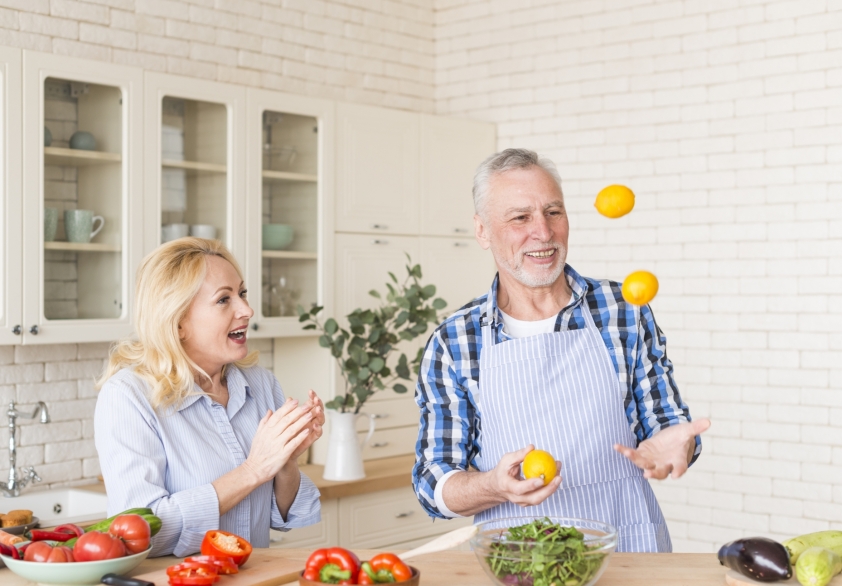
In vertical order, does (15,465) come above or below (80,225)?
below

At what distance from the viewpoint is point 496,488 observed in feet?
7.28

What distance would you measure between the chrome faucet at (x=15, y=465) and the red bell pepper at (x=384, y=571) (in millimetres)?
2178

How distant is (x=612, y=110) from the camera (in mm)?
4785

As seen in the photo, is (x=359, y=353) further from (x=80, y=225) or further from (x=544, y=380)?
(x=544, y=380)

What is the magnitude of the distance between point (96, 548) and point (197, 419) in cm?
54

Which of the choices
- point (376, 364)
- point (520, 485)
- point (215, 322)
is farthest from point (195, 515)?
point (376, 364)

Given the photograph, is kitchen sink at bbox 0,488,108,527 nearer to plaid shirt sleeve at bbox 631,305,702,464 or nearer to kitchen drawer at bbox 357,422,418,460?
kitchen drawer at bbox 357,422,418,460

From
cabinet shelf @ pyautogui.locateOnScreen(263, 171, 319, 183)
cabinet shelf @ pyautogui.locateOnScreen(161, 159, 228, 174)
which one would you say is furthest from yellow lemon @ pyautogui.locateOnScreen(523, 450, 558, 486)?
cabinet shelf @ pyautogui.locateOnScreen(263, 171, 319, 183)

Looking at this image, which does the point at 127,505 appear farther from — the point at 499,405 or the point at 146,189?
the point at 146,189

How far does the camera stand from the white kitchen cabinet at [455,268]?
192 inches

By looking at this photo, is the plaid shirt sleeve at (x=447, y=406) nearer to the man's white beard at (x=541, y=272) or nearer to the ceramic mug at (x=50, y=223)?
the man's white beard at (x=541, y=272)

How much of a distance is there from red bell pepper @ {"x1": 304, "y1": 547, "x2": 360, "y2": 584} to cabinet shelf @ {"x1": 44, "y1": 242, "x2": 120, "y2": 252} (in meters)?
2.02

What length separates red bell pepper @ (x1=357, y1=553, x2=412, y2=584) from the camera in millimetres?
1865

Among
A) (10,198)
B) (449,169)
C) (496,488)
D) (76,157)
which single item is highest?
(449,169)
